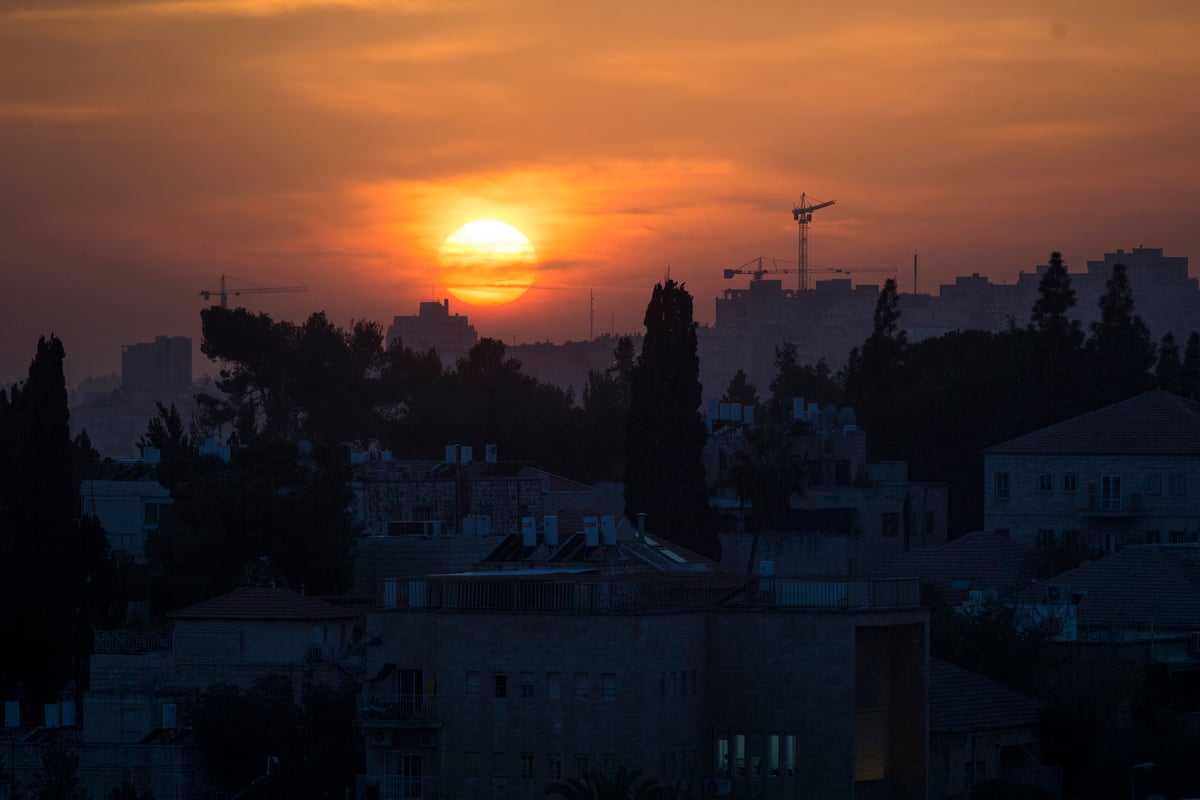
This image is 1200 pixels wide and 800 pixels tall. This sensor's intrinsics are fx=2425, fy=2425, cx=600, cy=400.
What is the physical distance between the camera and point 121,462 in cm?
9662

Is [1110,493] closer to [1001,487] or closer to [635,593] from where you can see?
[1001,487]

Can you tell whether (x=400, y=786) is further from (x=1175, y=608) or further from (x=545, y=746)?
(x=1175, y=608)

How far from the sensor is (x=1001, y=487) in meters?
90.4

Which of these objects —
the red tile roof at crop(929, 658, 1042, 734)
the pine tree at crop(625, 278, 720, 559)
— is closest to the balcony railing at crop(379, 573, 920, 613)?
the red tile roof at crop(929, 658, 1042, 734)

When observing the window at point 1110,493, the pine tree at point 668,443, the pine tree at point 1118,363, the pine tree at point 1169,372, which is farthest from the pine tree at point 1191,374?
the pine tree at point 668,443

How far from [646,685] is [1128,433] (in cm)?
4436

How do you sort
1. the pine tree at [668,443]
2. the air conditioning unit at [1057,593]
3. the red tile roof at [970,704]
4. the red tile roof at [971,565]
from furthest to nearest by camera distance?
the pine tree at [668,443] → the red tile roof at [971,565] → the air conditioning unit at [1057,593] → the red tile roof at [970,704]

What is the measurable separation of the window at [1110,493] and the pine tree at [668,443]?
1599 cm

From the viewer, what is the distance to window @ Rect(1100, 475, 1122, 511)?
8775 cm

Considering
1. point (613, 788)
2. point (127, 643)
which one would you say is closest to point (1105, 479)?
point (127, 643)

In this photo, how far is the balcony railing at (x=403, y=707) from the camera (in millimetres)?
49750

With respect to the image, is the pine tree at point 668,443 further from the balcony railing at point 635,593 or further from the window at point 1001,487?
the balcony railing at point 635,593

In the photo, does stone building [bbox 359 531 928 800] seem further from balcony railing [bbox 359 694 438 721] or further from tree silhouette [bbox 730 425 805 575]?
tree silhouette [bbox 730 425 805 575]

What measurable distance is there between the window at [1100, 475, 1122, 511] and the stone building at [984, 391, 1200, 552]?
4 centimetres
